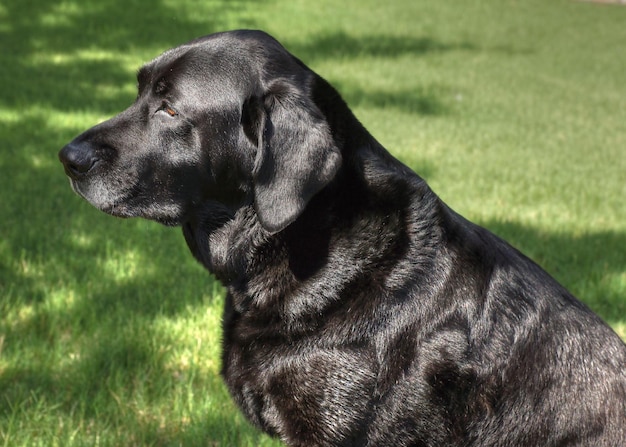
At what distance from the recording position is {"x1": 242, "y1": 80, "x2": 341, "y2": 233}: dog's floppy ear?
2625 mm

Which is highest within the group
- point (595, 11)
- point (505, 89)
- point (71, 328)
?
point (71, 328)

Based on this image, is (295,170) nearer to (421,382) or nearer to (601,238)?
(421,382)

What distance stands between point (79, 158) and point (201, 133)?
18.7 inches

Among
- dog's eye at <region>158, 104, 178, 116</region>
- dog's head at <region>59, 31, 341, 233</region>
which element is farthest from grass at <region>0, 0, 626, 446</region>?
dog's eye at <region>158, 104, 178, 116</region>

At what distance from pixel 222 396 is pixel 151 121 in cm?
147

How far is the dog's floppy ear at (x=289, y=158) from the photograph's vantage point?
2625 mm

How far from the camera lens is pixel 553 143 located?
10.1m

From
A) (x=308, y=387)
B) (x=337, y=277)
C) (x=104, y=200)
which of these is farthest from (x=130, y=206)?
(x=308, y=387)

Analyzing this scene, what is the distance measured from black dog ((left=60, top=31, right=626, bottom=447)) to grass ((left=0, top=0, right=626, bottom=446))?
2.91 feet

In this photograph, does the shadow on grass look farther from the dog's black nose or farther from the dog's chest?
the dog's black nose

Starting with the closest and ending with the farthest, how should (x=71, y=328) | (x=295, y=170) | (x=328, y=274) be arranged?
(x=295, y=170), (x=328, y=274), (x=71, y=328)

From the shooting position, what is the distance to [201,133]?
2867 millimetres

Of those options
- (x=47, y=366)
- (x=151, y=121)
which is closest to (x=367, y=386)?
(x=151, y=121)

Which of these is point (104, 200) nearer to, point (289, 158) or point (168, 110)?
point (168, 110)
